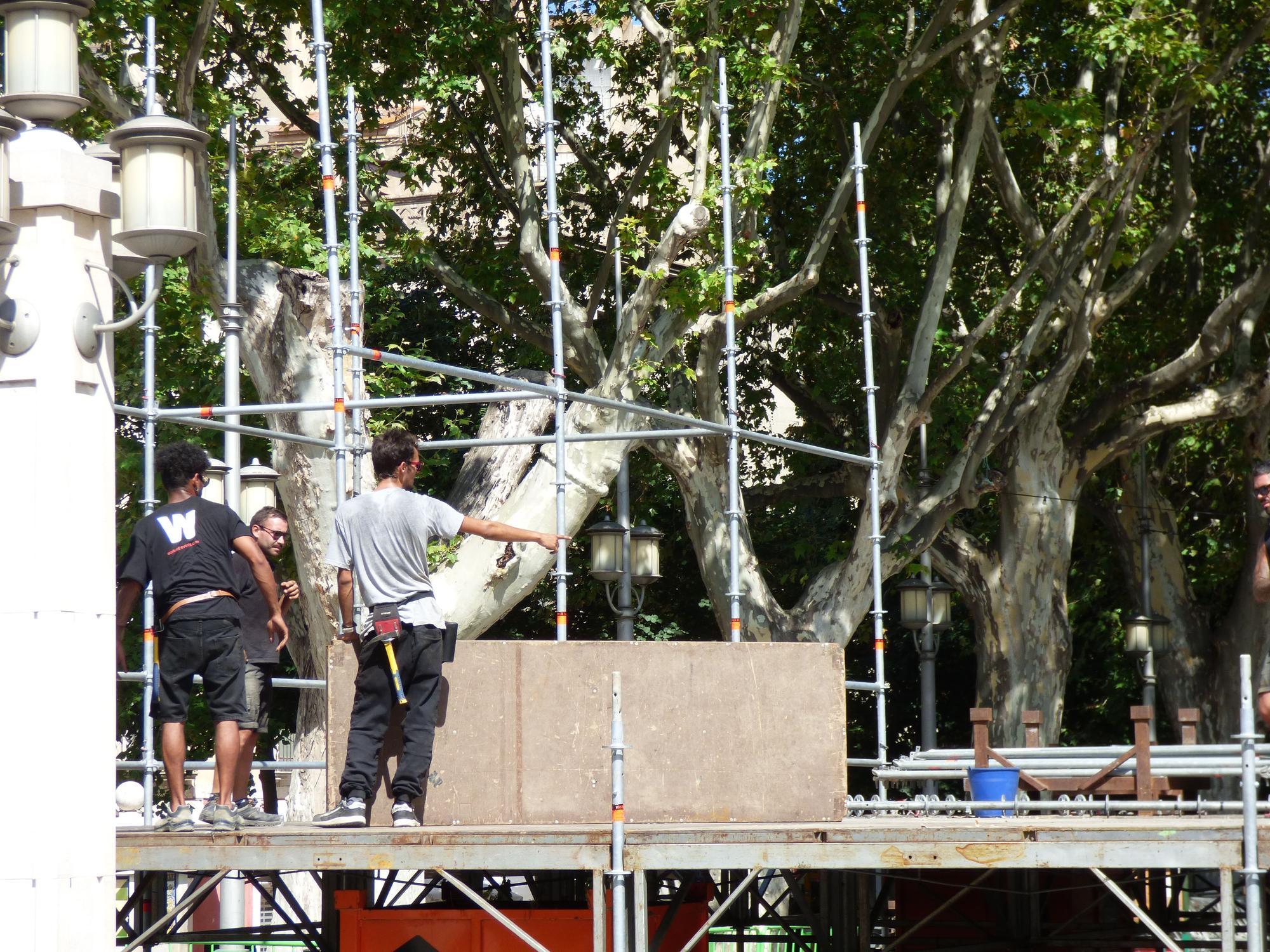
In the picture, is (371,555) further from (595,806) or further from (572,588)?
(572,588)

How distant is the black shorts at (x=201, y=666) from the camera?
7.50 m

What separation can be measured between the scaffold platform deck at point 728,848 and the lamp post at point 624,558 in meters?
7.76

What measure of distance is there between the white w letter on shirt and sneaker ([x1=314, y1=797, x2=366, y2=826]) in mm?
1357

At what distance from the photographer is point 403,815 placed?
7.19 metres

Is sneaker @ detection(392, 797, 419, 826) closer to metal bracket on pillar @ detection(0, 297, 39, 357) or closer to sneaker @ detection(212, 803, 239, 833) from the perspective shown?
sneaker @ detection(212, 803, 239, 833)

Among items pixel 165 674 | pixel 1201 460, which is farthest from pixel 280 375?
pixel 1201 460

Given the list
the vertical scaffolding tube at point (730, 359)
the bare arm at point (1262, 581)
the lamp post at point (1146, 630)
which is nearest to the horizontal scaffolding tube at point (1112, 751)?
the bare arm at point (1262, 581)

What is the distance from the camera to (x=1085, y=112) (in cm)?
1502

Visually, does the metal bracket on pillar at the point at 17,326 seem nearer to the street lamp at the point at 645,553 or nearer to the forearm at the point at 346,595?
the forearm at the point at 346,595

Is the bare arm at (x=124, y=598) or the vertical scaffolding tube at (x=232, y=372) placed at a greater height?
the vertical scaffolding tube at (x=232, y=372)

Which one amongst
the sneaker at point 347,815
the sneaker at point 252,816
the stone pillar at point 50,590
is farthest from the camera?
the sneaker at point 252,816

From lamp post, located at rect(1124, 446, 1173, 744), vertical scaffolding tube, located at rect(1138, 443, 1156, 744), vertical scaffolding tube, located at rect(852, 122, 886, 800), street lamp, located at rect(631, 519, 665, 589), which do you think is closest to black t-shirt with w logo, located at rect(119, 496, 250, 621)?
vertical scaffolding tube, located at rect(852, 122, 886, 800)

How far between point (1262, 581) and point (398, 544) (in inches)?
150

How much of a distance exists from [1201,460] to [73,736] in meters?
18.1
